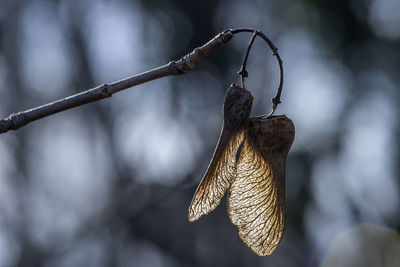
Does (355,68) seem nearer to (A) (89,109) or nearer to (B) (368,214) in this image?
(B) (368,214)

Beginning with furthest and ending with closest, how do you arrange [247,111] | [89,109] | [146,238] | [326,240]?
[89,109], [146,238], [326,240], [247,111]

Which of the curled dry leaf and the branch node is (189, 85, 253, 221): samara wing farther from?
the branch node

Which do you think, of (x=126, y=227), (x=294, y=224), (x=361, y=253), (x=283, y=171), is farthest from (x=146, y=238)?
(x=283, y=171)

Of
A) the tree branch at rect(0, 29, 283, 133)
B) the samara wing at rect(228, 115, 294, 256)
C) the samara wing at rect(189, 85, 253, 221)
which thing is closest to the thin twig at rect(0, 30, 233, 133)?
the tree branch at rect(0, 29, 283, 133)

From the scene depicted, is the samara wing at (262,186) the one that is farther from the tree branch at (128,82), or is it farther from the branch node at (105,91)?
the branch node at (105,91)

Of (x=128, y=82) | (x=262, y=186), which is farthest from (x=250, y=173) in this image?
(x=128, y=82)

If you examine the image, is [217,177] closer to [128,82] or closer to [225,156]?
[225,156]
